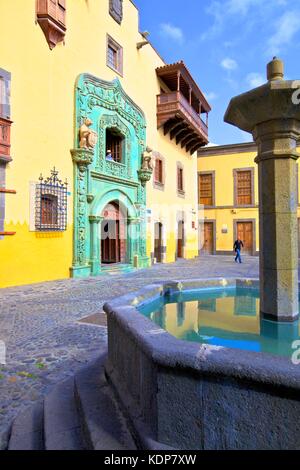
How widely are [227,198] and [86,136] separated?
15.8m

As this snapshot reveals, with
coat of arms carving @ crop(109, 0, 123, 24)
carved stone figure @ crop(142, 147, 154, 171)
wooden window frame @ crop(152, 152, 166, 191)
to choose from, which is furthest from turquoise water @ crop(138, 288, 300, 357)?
coat of arms carving @ crop(109, 0, 123, 24)

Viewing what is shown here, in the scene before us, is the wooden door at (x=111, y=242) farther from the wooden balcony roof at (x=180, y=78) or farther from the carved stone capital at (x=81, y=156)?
the wooden balcony roof at (x=180, y=78)

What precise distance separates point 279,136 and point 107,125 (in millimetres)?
9825

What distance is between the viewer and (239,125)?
3.68m

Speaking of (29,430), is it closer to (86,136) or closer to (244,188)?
(86,136)

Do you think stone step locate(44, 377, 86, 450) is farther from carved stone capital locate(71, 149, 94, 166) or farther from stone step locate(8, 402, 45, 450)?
carved stone capital locate(71, 149, 94, 166)

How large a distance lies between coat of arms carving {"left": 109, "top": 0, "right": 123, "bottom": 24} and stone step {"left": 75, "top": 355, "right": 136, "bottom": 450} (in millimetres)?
14354

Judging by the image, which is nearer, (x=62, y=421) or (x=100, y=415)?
(x=100, y=415)

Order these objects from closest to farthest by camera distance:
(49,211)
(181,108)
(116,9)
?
(49,211), (116,9), (181,108)

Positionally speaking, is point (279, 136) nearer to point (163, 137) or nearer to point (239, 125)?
point (239, 125)

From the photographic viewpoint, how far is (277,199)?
3.44 m

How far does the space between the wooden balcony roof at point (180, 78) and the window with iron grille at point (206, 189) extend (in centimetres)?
705

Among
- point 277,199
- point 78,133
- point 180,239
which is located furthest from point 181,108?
point 277,199

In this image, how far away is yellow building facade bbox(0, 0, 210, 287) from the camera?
8500 mm
